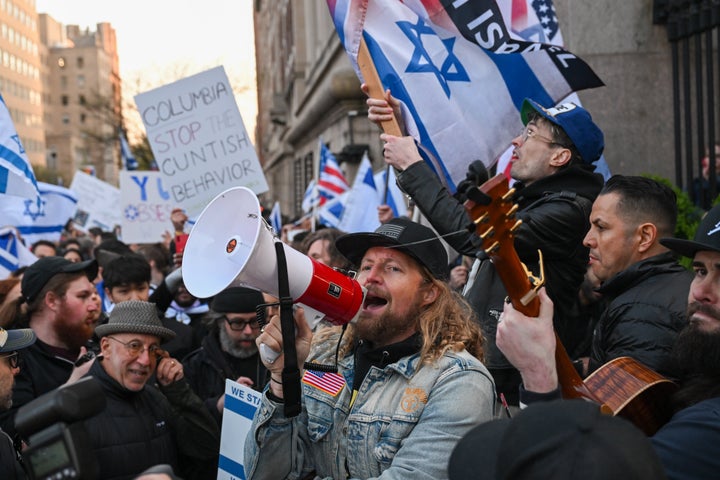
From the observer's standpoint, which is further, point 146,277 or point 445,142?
point 146,277

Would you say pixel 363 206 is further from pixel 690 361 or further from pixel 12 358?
pixel 690 361

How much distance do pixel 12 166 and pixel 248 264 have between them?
3.76m

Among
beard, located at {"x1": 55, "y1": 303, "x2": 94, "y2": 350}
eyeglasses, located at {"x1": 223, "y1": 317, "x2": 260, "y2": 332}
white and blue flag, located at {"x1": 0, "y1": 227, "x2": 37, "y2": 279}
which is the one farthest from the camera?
white and blue flag, located at {"x1": 0, "y1": 227, "x2": 37, "y2": 279}

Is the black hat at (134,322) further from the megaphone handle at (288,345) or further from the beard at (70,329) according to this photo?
the megaphone handle at (288,345)

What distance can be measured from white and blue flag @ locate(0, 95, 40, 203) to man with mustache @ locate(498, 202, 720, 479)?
4513mm

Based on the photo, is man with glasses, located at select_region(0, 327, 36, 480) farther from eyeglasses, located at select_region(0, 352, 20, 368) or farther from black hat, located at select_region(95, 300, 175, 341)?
black hat, located at select_region(95, 300, 175, 341)

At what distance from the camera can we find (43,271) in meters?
4.77

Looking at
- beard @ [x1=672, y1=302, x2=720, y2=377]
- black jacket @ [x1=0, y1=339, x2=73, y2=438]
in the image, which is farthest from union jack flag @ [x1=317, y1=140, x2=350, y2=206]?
beard @ [x1=672, y1=302, x2=720, y2=377]

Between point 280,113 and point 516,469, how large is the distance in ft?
110

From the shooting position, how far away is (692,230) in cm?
562

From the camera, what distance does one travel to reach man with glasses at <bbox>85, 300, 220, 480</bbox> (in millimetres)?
3639

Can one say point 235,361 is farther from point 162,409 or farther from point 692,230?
point 692,230

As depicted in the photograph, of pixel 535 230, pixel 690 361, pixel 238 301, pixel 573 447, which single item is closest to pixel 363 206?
pixel 238 301

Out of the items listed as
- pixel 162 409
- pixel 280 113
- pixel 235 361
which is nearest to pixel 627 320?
pixel 162 409
